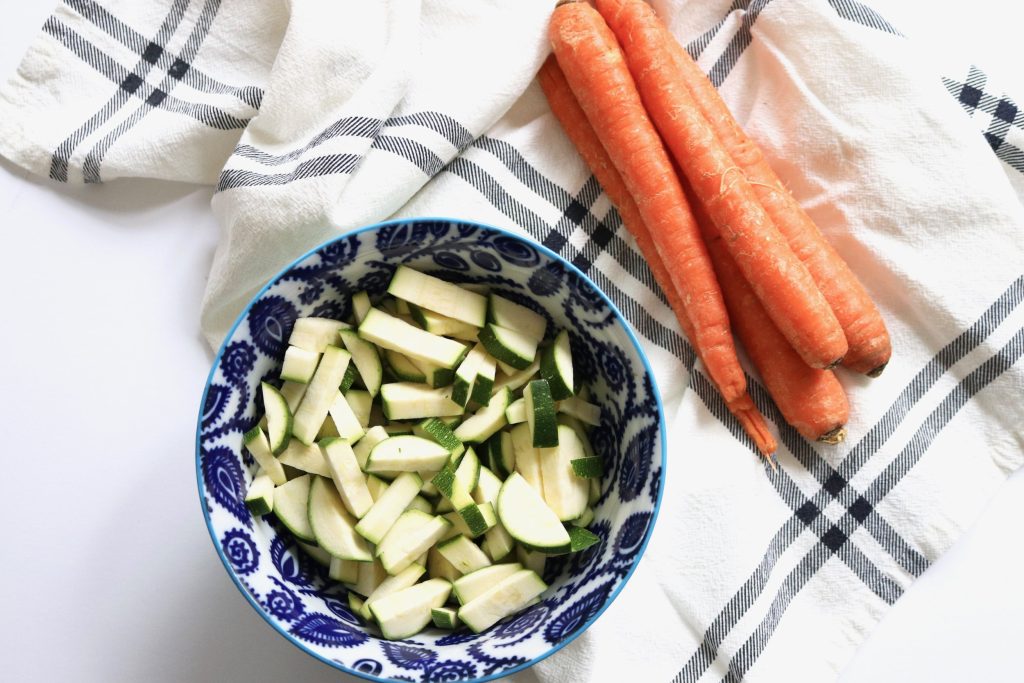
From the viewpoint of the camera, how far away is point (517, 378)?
143 cm

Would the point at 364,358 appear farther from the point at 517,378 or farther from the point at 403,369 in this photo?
the point at 517,378

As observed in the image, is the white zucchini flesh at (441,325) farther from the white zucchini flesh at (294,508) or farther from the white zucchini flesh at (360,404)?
the white zucchini flesh at (294,508)

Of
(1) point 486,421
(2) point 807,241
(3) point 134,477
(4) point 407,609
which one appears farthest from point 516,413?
(3) point 134,477

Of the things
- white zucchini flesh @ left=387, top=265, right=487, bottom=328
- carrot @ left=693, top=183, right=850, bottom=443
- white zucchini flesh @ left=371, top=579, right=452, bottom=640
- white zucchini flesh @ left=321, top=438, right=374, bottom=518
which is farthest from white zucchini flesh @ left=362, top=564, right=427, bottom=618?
carrot @ left=693, top=183, right=850, bottom=443

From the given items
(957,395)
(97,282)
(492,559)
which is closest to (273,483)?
(492,559)

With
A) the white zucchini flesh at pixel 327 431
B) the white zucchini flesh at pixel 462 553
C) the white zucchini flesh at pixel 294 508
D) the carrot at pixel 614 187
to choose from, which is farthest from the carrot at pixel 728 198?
the white zucchini flesh at pixel 294 508

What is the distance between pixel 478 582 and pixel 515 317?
465 millimetres

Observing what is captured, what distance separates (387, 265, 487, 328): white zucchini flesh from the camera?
1.39m

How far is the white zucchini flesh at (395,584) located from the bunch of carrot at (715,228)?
2.28 ft

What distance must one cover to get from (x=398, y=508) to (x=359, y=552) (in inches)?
3.8

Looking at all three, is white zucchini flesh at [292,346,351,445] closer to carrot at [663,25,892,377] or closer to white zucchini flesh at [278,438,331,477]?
white zucchini flesh at [278,438,331,477]

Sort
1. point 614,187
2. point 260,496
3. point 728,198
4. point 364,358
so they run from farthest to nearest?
1. point 614,187
2. point 728,198
3. point 364,358
4. point 260,496

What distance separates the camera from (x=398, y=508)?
1342mm

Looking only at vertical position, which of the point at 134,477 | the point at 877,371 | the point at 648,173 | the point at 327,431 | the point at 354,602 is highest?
the point at 648,173
